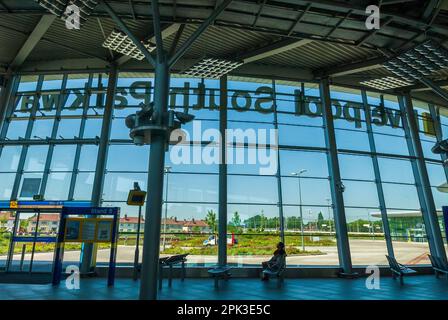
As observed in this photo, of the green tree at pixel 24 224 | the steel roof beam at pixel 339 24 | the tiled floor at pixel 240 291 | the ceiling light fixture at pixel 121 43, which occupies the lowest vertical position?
the tiled floor at pixel 240 291

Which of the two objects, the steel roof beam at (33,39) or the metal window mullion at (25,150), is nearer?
the steel roof beam at (33,39)

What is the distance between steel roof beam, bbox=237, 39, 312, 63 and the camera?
11.7 m

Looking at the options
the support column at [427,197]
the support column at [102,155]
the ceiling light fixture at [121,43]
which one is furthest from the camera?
the support column at [427,197]

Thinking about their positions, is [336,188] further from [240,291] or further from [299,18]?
[299,18]

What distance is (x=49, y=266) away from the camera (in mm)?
11617

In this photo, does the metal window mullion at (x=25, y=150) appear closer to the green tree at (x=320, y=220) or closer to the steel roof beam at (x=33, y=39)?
the steel roof beam at (x=33, y=39)

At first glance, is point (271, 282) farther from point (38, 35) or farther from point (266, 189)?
point (38, 35)

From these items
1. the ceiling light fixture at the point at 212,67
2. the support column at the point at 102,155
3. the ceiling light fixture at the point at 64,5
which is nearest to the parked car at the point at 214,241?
the support column at the point at 102,155

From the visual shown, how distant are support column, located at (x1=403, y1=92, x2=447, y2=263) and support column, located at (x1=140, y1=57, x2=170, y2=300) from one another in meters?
12.9

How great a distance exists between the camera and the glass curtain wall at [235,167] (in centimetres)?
1190

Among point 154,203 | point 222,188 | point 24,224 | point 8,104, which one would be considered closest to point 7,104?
point 8,104

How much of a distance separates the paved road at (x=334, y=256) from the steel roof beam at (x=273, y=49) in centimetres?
806

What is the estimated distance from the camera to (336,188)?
12.8m

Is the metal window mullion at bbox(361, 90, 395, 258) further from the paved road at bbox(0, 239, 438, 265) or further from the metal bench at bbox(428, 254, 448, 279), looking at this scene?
the metal bench at bbox(428, 254, 448, 279)
